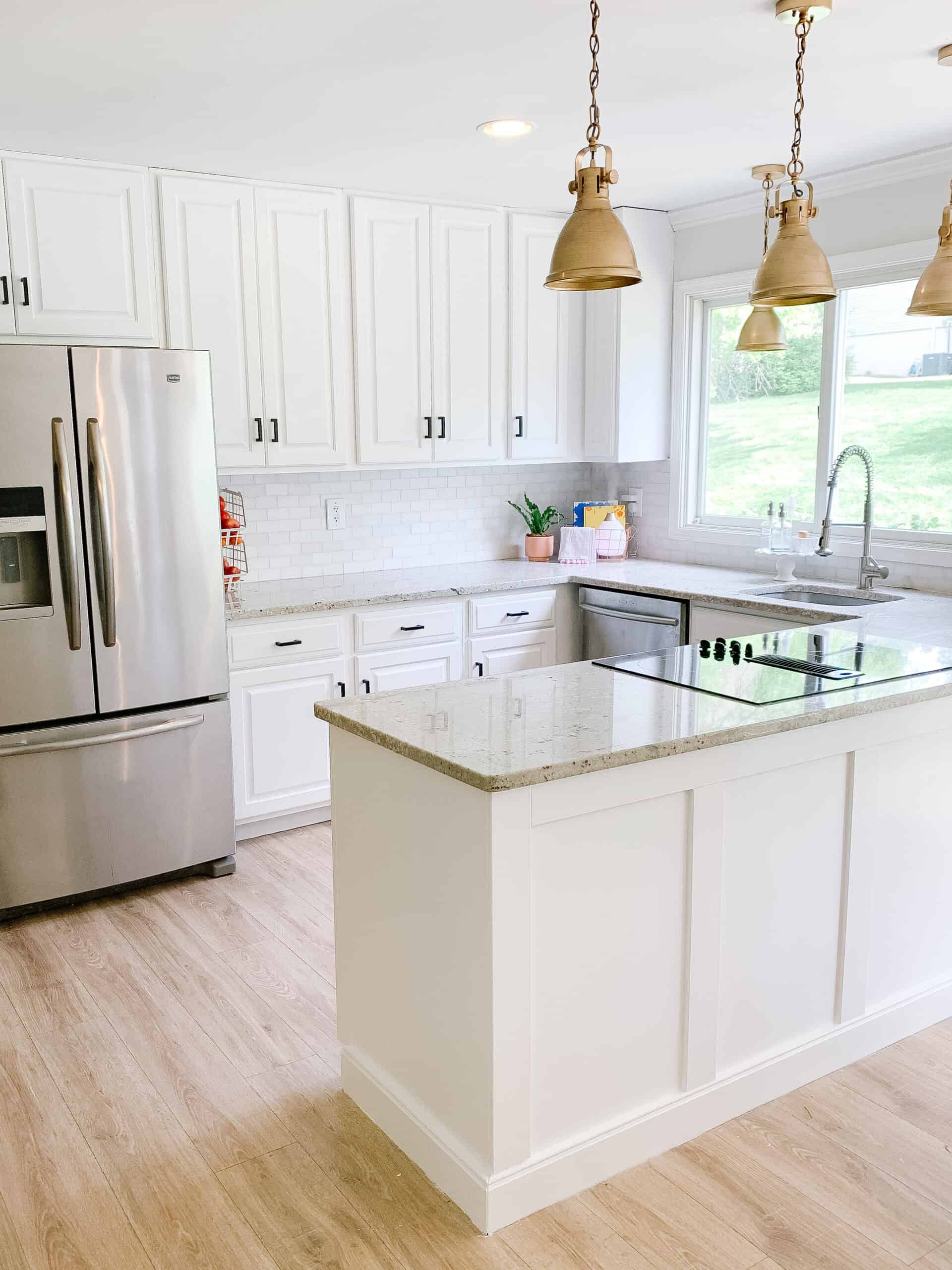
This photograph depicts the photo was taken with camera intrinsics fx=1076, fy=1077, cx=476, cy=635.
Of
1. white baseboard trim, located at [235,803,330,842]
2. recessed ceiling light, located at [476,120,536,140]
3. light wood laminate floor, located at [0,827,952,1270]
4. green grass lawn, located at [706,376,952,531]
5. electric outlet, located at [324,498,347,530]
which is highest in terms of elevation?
recessed ceiling light, located at [476,120,536,140]

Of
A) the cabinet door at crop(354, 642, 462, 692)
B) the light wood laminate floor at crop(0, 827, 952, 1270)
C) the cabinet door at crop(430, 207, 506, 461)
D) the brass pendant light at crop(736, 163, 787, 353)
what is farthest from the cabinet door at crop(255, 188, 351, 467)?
the light wood laminate floor at crop(0, 827, 952, 1270)

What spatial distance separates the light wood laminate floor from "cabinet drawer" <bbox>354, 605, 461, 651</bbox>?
1445 millimetres

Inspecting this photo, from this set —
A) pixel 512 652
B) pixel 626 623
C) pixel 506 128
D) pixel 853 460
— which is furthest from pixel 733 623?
pixel 506 128

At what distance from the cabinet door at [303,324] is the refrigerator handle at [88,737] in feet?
3.59

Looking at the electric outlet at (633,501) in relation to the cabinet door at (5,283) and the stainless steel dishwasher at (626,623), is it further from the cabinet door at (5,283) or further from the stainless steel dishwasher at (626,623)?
the cabinet door at (5,283)

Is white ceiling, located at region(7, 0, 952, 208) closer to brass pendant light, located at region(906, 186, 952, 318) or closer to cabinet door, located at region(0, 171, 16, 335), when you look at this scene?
cabinet door, located at region(0, 171, 16, 335)

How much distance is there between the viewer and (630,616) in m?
4.29

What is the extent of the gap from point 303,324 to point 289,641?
1210mm

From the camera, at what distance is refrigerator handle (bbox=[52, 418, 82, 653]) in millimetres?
3195

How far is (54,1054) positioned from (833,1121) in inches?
71.3

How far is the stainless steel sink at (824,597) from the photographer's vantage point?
12.7ft

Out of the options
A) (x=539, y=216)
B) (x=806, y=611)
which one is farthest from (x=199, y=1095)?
(x=539, y=216)

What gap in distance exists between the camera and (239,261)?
389 centimetres

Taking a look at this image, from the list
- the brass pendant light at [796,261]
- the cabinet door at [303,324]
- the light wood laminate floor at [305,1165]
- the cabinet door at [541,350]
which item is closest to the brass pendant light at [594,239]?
the brass pendant light at [796,261]
